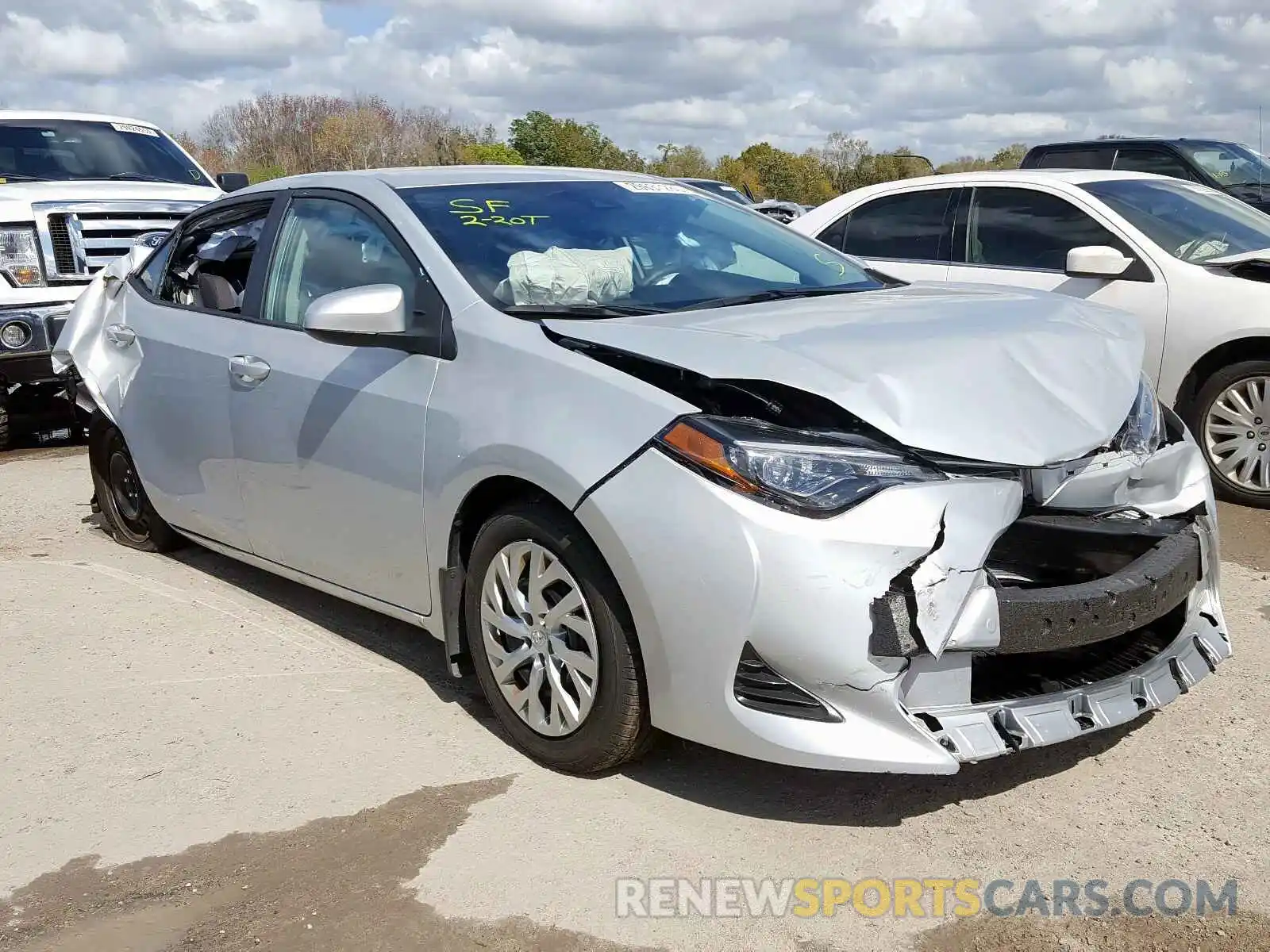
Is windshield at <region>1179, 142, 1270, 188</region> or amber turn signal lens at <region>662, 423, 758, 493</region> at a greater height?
windshield at <region>1179, 142, 1270, 188</region>

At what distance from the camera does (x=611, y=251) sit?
4234 mm

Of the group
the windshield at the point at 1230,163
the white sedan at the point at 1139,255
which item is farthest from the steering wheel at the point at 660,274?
the windshield at the point at 1230,163

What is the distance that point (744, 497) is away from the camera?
303 cm

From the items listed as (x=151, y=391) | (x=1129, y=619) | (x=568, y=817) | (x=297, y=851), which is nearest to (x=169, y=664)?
(x=151, y=391)

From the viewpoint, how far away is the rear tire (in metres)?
5.89

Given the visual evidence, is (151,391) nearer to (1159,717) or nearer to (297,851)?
(297,851)

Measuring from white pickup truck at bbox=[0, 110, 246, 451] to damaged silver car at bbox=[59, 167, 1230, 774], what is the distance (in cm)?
430

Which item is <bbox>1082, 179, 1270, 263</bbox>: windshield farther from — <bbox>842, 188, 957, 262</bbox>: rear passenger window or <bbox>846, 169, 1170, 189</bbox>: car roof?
<bbox>842, 188, 957, 262</bbox>: rear passenger window

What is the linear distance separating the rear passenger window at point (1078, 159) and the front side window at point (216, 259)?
30.1 feet

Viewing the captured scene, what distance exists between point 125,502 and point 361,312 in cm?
281

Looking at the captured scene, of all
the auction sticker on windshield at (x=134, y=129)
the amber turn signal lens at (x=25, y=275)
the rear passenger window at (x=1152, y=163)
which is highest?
Answer: the auction sticker on windshield at (x=134, y=129)

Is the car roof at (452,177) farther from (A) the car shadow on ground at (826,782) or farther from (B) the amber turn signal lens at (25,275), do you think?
(B) the amber turn signal lens at (25,275)

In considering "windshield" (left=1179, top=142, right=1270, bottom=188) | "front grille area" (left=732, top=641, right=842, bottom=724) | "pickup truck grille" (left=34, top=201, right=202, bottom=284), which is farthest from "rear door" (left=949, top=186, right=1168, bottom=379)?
"pickup truck grille" (left=34, top=201, right=202, bottom=284)

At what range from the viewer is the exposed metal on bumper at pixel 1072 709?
120 inches
